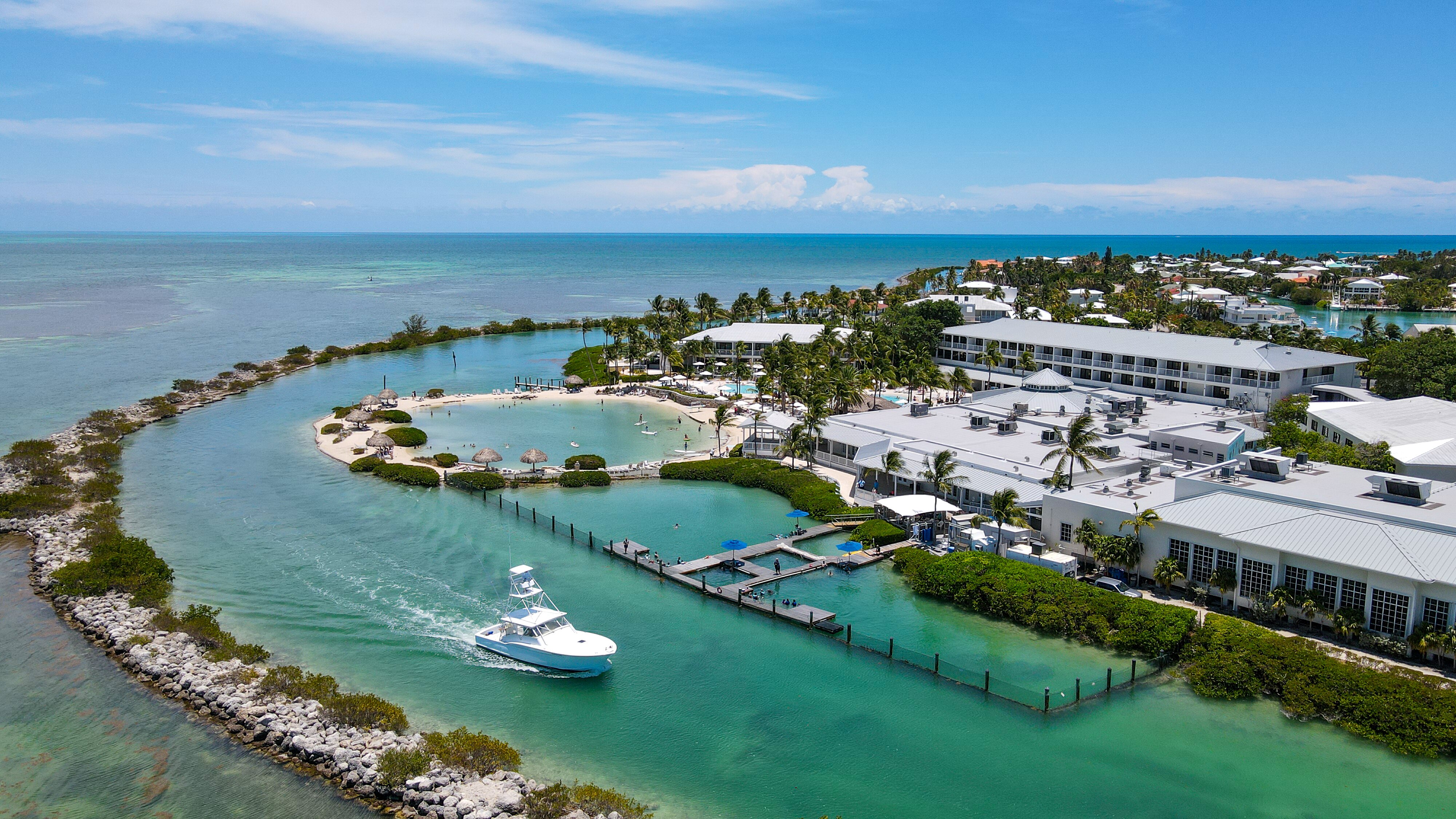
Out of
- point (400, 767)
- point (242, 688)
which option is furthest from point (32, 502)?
point (400, 767)

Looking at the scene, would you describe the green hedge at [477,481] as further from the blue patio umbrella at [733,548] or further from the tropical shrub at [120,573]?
the blue patio umbrella at [733,548]

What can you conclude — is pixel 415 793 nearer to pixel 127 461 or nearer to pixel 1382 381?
pixel 127 461

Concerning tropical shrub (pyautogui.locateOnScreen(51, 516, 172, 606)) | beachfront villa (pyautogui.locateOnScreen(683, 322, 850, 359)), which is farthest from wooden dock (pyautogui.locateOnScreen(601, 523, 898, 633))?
beachfront villa (pyautogui.locateOnScreen(683, 322, 850, 359))

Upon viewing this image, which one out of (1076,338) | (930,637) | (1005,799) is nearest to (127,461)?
(930,637)

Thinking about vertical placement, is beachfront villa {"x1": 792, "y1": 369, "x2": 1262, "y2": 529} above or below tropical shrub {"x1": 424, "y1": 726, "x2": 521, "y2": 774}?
above

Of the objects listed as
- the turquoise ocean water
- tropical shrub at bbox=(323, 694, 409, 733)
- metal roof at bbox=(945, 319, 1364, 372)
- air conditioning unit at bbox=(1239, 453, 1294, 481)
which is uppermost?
metal roof at bbox=(945, 319, 1364, 372)

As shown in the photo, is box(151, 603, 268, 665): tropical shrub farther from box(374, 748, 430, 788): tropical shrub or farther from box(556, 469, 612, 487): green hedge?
box(556, 469, 612, 487): green hedge
